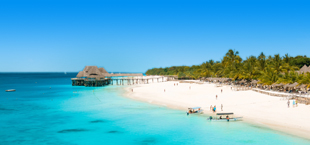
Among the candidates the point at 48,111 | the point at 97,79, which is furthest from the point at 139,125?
the point at 97,79

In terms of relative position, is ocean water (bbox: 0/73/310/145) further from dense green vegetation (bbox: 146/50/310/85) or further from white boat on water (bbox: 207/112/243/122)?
dense green vegetation (bbox: 146/50/310/85)

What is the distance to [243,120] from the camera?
23.4 metres

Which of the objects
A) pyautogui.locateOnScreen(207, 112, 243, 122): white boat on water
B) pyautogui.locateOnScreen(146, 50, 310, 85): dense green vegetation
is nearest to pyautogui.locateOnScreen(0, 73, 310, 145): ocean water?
pyautogui.locateOnScreen(207, 112, 243, 122): white boat on water

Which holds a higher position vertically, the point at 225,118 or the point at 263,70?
the point at 263,70

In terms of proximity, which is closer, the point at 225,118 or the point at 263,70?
the point at 225,118

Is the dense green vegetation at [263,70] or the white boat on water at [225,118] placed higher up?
the dense green vegetation at [263,70]

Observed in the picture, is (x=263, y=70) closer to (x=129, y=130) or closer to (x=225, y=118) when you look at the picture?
(x=225, y=118)

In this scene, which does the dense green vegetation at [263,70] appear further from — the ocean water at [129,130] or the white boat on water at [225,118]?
the ocean water at [129,130]

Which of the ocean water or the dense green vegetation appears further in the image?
the dense green vegetation

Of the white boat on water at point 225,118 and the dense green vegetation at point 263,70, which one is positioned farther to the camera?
the dense green vegetation at point 263,70

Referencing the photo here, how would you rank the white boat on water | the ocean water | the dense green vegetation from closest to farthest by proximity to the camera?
1. the ocean water
2. the white boat on water
3. the dense green vegetation

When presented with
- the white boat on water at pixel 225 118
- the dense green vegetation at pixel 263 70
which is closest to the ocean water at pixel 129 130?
the white boat on water at pixel 225 118

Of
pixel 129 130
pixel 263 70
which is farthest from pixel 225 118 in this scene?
pixel 263 70

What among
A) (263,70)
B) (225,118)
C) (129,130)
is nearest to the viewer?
(129,130)
